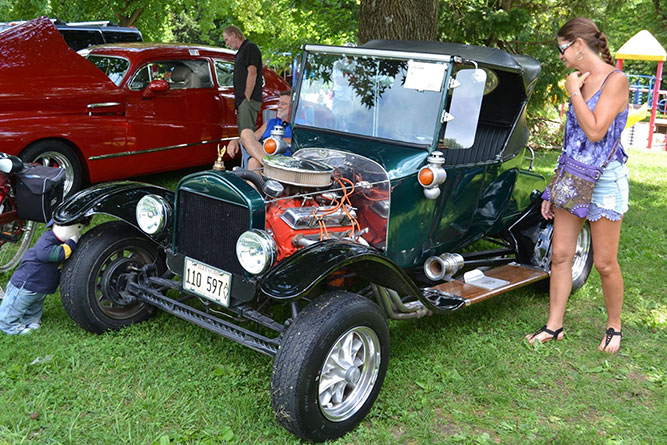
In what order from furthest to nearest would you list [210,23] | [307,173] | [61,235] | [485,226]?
[210,23] < [485,226] < [61,235] < [307,173]

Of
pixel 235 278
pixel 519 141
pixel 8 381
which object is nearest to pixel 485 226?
pixel 519 141

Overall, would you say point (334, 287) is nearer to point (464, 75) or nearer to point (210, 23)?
point (464, 75)

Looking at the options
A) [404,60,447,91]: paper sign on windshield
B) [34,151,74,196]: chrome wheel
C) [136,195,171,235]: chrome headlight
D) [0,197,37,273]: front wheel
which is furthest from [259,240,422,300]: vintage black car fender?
[34,151,74,196]: chrome wheel

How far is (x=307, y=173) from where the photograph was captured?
12.2ft

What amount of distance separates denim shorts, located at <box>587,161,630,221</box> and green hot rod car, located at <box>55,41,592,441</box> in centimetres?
88

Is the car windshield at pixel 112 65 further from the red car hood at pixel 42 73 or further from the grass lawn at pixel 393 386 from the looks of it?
the grass lawn at pixel 393 386

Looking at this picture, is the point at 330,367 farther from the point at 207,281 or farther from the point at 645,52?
the point at 645,52

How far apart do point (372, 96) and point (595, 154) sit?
5.00 feet

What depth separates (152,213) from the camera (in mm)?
3875

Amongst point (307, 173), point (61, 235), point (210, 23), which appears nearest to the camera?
point (307, 173)

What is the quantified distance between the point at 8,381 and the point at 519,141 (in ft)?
13.3

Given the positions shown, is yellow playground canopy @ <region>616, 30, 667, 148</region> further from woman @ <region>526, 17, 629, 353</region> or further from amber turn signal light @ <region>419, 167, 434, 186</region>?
amber turn signal light @ <region>419, 167, 434, 186</region>

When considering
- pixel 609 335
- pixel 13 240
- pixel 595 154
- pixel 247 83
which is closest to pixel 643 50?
pixel 247 83

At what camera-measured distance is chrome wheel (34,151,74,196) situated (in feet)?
22.9
